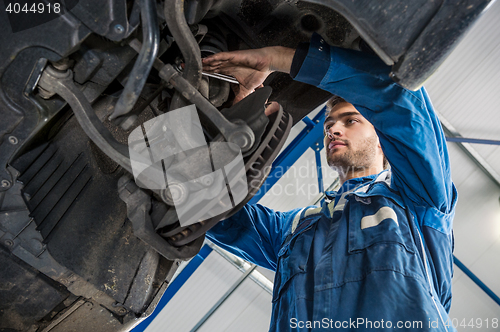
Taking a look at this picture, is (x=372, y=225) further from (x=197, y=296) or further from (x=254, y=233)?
(x=197, y=296)

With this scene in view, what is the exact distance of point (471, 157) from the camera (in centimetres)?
562

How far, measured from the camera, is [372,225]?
1.36 meters

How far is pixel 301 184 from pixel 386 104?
13.8 feet

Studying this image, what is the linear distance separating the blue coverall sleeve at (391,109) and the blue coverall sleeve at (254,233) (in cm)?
71

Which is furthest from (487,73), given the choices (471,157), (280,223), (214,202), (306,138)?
(214,202)

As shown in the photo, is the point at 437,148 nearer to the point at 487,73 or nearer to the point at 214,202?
the point at 214,202

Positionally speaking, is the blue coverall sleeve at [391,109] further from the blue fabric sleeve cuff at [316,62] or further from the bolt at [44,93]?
the bolt at [44,93]

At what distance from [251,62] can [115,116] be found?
0.47m

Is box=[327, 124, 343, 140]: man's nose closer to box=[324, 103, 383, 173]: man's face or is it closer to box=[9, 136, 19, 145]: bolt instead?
box=[324, 103, 383, 173]: man's face

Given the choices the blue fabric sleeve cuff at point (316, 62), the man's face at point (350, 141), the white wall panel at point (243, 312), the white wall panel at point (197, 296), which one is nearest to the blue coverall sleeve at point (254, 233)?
the man's face at point (350, 141)

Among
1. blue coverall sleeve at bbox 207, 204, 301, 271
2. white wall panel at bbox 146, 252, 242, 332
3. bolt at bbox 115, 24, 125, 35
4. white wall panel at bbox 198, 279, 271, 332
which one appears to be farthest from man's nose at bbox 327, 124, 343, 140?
white wall panel at bbox 198, 279, 271, 332

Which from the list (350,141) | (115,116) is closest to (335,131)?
(350,141)

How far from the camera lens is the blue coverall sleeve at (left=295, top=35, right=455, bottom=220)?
3.57 feet

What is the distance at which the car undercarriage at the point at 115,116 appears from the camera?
823 millimetres
